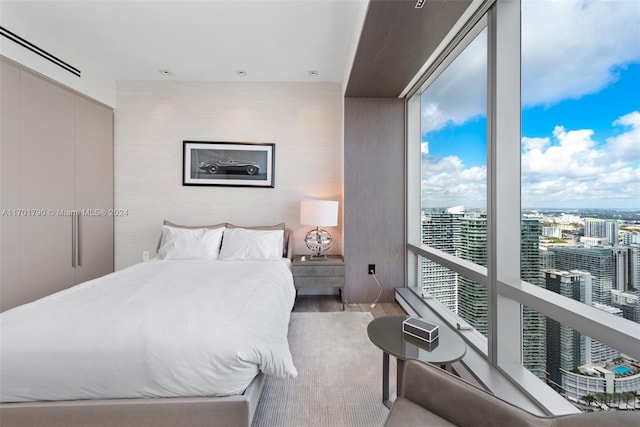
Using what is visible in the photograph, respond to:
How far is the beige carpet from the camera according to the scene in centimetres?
148

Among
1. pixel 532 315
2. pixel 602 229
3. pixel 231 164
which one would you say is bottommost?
pixel 532 315

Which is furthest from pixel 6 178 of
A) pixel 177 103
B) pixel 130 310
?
pixel 130 310

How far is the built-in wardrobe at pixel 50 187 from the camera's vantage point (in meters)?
2.39

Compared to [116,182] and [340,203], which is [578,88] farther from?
[116,182]

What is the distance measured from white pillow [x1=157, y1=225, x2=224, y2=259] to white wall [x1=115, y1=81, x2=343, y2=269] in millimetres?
420

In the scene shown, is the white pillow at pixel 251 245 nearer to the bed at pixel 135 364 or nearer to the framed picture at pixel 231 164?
the framed picture at pixel 231 164

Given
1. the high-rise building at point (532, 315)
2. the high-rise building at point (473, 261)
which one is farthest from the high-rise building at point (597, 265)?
the high-rise building at point (473, 261)

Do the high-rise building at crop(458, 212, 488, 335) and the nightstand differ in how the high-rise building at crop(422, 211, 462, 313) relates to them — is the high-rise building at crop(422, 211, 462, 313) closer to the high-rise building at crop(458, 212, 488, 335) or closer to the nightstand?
the high-rise building at crop(458, 212, 488, 335)

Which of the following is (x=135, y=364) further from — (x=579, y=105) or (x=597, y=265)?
(x=579, y=105)

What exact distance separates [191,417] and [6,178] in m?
2.74

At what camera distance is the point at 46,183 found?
2680mm

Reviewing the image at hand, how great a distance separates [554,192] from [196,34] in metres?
3.10

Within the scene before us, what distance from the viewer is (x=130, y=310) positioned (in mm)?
1440

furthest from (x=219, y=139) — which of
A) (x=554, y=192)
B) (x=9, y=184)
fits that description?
(x=554, y=192)
